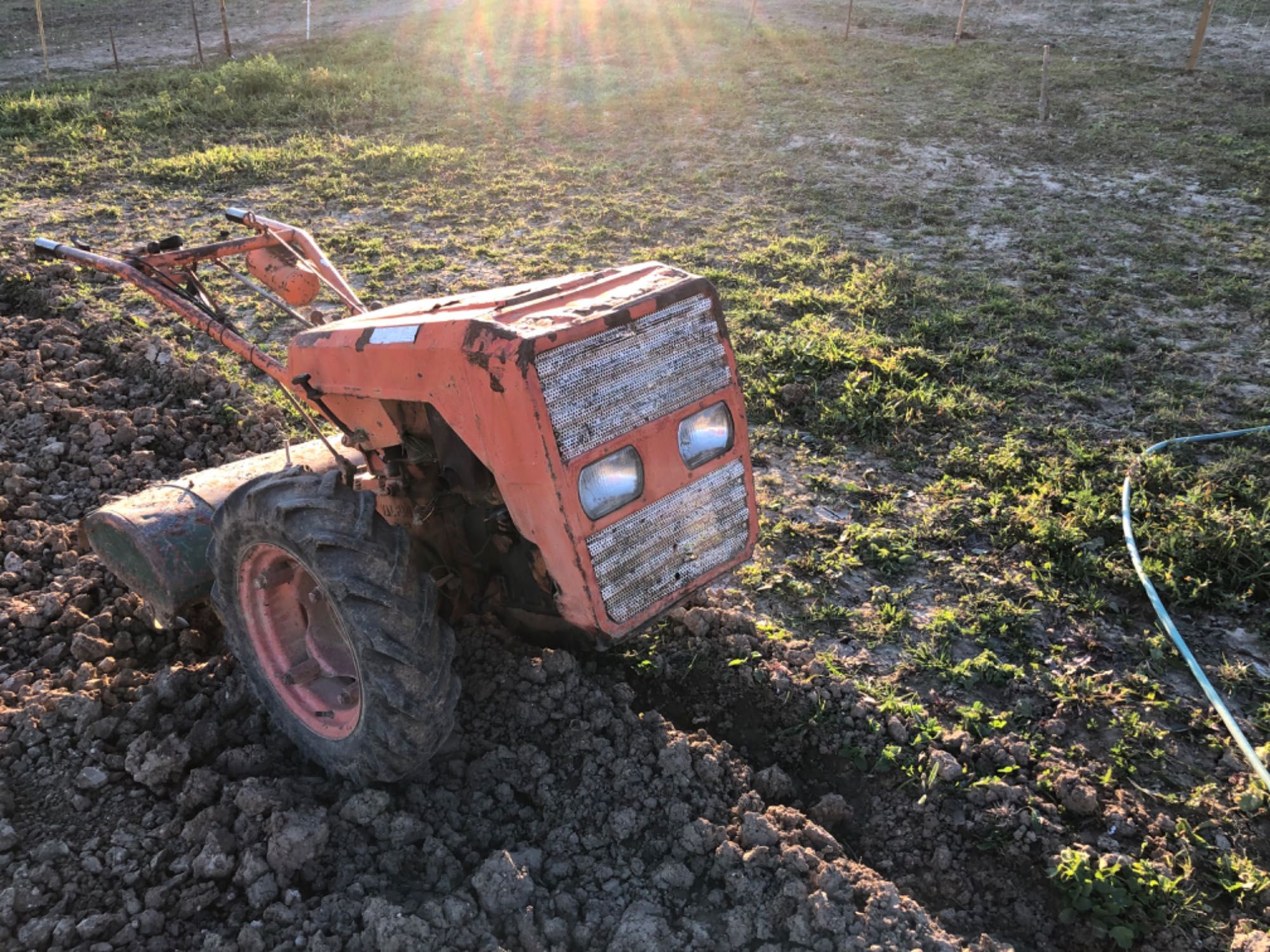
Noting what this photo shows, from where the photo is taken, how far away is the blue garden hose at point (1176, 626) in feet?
11.3

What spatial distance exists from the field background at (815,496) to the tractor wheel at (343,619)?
0.20 metres

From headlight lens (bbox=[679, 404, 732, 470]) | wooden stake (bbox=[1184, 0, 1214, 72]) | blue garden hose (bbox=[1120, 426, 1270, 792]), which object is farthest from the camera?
wooden stake (bbox=[1184, 0, 1214, 72])

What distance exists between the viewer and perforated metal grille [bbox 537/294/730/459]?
271 cm

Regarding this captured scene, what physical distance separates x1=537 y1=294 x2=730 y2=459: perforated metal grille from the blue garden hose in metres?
2.40

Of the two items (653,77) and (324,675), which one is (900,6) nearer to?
(653,77)

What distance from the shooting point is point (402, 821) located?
3104 mm

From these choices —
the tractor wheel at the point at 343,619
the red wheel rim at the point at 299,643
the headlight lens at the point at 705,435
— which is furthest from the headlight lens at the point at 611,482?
the red wheel rim at the point at 299,643

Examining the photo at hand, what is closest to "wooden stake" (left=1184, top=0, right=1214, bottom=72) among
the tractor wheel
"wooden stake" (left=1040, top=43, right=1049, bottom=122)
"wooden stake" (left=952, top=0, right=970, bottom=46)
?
"wooden stake" (left=1040, top=43, right=1049, bottom=122)

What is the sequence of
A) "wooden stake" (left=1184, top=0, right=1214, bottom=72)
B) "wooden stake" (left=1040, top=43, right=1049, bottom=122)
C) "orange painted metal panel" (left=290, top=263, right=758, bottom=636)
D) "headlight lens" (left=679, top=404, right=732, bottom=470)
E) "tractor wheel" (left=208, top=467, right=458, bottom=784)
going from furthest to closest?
"wooden stake" (left=1184, top=0, right=1214, bottom=72)
"wooden stake" (left=1040, top=43, right=1049, bottom=122)
"headlight lens" (left=679, top=404, right=732, bottom=470)
"tractor wheel" (left=208, top=467, right=458, bottom=784)
"orange painted metal panel" (left=290, top=263, right=758, bottom=636)

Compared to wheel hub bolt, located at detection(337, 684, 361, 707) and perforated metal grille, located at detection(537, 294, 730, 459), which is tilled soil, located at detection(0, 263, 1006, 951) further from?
perforated metal grille, located at detection(537, 294, 730, 459)

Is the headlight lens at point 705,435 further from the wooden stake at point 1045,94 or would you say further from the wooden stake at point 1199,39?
the wooden stake at point 1199,39

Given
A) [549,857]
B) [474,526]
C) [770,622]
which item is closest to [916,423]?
[770,622]

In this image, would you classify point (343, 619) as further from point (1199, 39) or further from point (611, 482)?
point (1199, 39)

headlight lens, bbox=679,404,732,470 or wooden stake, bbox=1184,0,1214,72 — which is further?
wooden stake, bbox=1184,0,1214,72
